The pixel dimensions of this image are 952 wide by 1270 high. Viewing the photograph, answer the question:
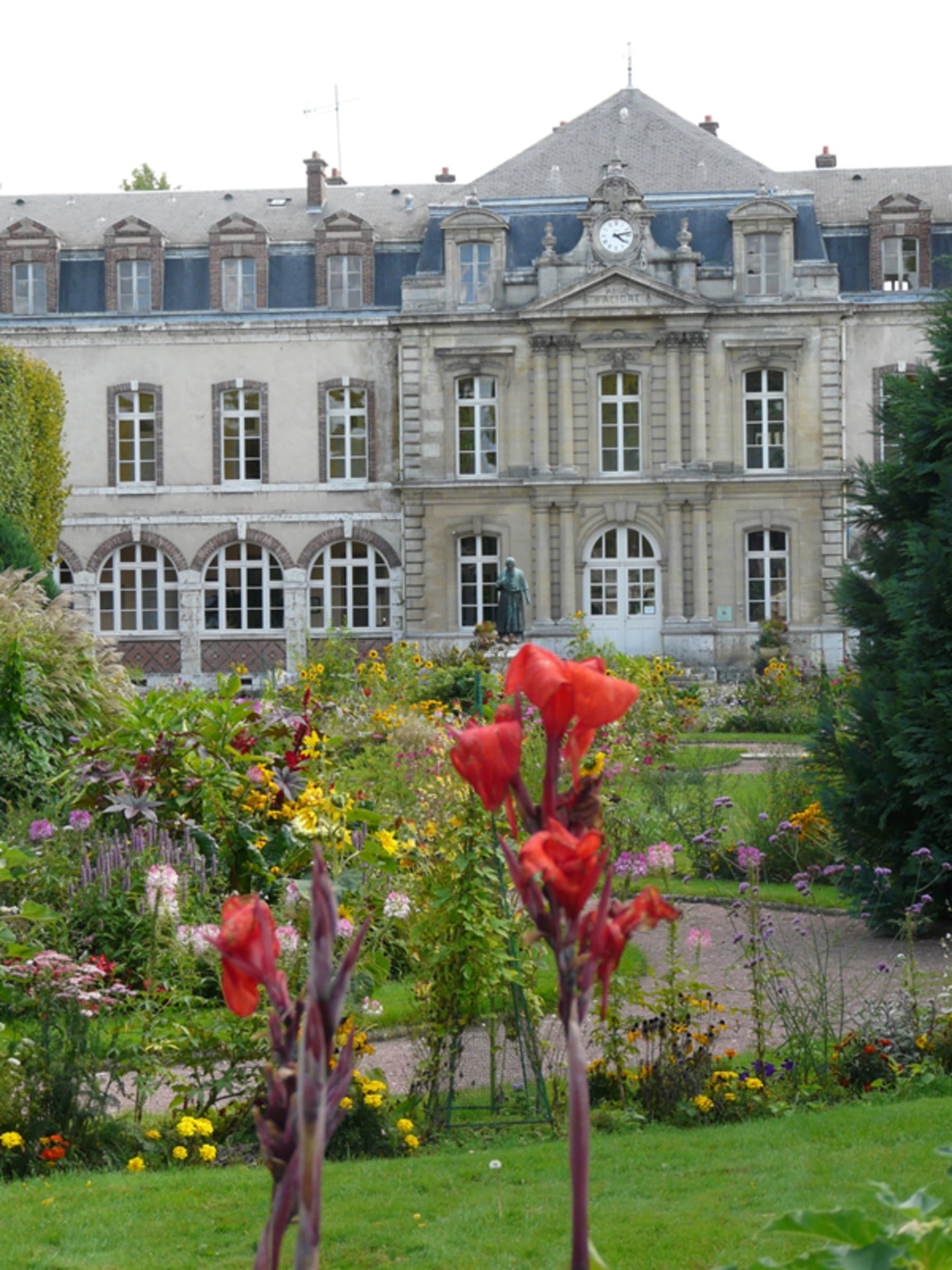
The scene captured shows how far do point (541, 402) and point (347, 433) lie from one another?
12.5ft

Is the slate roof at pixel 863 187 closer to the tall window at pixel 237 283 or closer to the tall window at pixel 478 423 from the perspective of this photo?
the tall window at pixel 478 423

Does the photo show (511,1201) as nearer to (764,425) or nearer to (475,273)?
(764,425)

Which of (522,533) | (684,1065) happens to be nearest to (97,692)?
(684,1065)

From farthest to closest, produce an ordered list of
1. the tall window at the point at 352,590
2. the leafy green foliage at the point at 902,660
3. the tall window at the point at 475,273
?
the tall window at the point at 352,590, the tall window at the point at 475,273, the leafy green foliage at the point at 902,660

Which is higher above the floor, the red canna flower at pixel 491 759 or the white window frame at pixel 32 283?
the white window frame at pixel 32 283

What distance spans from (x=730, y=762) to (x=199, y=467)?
1607 centimetres

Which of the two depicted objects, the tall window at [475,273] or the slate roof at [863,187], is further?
the slate roof at [863,187]

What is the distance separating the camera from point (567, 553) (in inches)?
1053

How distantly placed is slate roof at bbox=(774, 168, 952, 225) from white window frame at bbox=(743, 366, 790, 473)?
352 centimetres

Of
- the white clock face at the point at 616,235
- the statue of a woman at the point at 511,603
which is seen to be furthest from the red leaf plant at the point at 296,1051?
the white clock face at the point at 616,235

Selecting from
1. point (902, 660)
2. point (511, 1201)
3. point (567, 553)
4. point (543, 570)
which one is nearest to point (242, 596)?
point (543, 570)

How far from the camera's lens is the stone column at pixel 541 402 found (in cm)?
2667

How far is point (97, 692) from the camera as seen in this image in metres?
9.59

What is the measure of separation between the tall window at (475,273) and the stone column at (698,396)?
3740 mm
